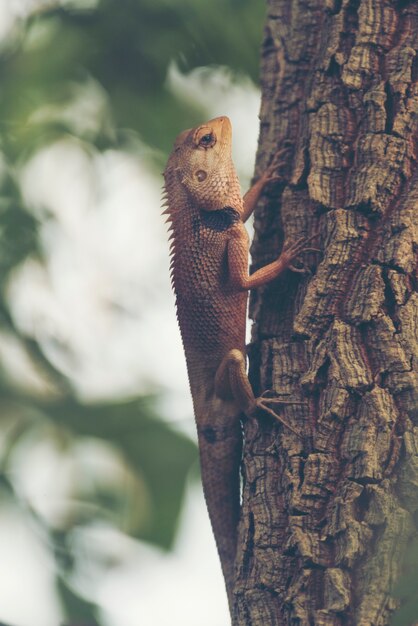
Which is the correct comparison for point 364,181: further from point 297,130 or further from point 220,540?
point 220,540

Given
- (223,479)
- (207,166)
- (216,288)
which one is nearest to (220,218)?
(207,166)

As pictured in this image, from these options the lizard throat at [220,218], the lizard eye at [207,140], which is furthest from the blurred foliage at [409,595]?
the lizard eye at [207,140]

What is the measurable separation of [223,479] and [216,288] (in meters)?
1.15

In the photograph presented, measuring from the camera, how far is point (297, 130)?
4023 millimetres

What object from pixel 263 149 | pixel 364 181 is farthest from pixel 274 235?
pixel 364 181

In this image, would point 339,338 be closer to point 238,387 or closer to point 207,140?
point 238,387

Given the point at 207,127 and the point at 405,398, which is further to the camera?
the point at 207,127

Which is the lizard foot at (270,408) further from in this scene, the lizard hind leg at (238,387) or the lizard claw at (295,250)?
the lizard claw at (295,250)

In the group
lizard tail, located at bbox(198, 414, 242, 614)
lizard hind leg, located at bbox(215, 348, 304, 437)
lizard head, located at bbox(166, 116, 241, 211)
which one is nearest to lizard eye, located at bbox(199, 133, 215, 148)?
lizard head, located at bbox(166, 116, 241, 211)

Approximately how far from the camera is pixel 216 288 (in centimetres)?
472

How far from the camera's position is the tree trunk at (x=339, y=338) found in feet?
9.53

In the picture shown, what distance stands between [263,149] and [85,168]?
6.40 feet

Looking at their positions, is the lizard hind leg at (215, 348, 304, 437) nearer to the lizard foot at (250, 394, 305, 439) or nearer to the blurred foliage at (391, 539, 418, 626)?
the lizard foot at (250, 394, 305, 439)

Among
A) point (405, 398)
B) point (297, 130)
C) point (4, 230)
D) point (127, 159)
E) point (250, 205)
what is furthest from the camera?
point (127, 159)
